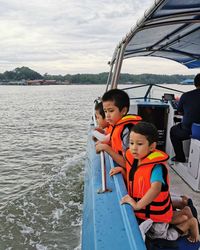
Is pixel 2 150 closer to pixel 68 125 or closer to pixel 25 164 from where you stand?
pixel 25 164

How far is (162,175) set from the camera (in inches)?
78.7

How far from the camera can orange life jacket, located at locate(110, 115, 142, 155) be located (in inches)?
103

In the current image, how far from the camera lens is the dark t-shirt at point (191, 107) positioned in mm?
4319

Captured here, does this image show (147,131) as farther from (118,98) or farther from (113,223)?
(118,98)

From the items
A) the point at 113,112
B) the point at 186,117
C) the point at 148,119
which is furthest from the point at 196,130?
the point at 148,119

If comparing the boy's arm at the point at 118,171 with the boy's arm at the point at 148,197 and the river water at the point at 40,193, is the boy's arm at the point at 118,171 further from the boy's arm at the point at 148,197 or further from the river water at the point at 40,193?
the river water at the point at 40,193

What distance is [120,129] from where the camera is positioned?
2645 millimetres

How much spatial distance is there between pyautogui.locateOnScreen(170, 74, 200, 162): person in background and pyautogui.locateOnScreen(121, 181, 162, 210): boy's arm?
2606 millimetres

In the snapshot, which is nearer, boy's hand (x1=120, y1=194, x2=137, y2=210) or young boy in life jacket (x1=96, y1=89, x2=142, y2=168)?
boy's hand (x1=120, y1=194, x2=137, y2=210)

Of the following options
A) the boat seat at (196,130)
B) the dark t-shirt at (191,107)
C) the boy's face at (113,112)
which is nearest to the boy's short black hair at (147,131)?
the boy's face at (113,112)

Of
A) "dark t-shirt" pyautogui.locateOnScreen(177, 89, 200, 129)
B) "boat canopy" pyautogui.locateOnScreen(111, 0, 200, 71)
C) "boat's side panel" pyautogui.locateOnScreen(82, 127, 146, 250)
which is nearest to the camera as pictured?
"boat's side panel" pyautogui.locateOnScreen(82, 127, 146, 250)

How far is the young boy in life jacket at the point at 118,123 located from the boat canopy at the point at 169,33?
1090mm

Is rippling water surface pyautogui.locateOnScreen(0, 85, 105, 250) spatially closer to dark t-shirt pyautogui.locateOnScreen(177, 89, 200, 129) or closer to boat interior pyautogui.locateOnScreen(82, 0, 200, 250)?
boat interior pyautogui.locateOnScreen(82, 0, 200, 250)

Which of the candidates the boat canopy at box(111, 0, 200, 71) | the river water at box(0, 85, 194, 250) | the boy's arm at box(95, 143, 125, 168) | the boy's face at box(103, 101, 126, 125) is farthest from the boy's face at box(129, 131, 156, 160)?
the river water at box(0, 85, 194, 250)
